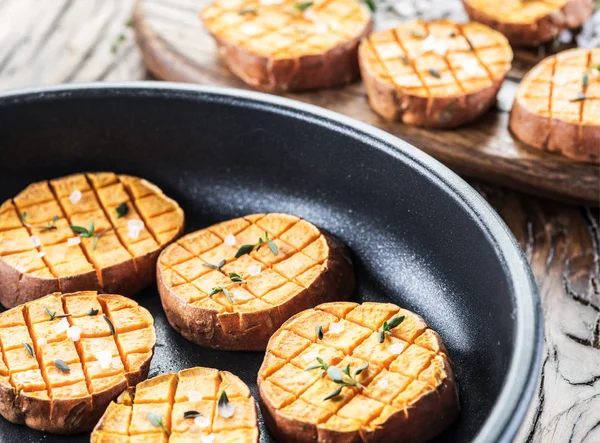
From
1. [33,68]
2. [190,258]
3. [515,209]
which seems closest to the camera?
[190,258]

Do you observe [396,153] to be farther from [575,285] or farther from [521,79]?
[521,79]

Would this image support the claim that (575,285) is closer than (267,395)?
No

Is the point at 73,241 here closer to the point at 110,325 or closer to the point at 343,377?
the point at 110,325

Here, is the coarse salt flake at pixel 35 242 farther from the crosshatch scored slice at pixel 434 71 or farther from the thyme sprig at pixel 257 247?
the crosshatch scored slice at pixel 434 71

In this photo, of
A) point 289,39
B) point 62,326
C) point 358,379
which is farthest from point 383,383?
point 289,39

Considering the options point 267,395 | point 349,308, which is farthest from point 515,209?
point 267,395

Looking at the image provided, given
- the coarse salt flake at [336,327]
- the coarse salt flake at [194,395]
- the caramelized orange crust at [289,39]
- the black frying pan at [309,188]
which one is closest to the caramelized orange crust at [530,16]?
the caramelized orange crust at [289,39]
